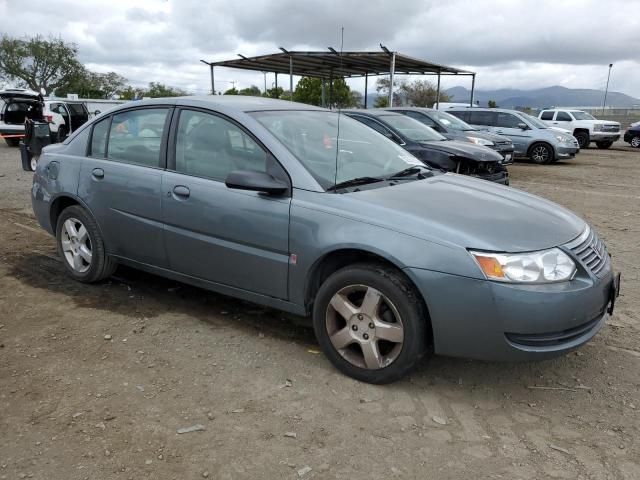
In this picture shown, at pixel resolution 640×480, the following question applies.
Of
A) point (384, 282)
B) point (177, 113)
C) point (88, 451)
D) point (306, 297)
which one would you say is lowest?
point (88, 451)

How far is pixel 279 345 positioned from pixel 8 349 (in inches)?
67.8

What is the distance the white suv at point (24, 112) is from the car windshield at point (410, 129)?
12877 mm

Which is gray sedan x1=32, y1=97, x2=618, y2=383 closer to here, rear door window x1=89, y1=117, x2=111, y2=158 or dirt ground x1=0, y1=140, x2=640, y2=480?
rear door window x1=89, y1=117, x2=111, y2=158

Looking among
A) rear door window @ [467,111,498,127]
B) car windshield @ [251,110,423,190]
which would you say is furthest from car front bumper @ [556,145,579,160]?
car windshield @ [251,110,423,190]

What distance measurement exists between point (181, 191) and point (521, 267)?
223 cm

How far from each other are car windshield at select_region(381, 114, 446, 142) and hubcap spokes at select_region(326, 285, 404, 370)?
6852 mm

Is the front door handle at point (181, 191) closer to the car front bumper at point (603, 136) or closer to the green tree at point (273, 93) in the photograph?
the car front bumper at point (603, 136)

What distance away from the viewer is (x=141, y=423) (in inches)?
107

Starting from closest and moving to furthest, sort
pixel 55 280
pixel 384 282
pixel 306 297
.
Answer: pixel 384 282 < pixel 306 297 < pixel 55 280

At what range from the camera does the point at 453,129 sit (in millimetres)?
12125

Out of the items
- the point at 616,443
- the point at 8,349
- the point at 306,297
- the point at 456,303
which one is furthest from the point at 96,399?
the point at 616,443

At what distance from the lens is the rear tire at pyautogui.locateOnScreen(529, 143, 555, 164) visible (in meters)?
16.0

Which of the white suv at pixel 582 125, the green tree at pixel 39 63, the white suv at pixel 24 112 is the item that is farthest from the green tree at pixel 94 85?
the white suv at pixel 582 125

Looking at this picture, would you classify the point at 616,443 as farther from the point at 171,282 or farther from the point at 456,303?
the point at 171,282
